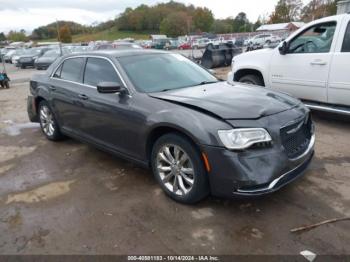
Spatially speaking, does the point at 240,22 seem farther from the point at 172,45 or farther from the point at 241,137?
the point at 241,137

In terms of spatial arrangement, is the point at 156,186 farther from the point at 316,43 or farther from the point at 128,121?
the point at 316,43

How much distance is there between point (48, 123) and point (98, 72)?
1960mm

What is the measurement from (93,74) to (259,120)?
253 centimetres

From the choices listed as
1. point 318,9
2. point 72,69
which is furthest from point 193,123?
point 318,9

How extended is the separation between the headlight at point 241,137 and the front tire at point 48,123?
3.60 meters

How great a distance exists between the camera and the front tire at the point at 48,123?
18.3 ft

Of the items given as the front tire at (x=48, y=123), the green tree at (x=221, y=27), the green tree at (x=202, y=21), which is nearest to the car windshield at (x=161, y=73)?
the front tire at (x=48, y=123)

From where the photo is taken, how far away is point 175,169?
343 centimetres

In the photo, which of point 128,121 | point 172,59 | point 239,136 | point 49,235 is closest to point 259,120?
point 239,136

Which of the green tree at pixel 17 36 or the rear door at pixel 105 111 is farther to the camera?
the green tree at pixel 17 36

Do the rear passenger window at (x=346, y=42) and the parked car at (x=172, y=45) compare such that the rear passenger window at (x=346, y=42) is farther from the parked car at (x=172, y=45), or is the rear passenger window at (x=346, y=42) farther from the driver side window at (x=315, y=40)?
the parked car at (x=172, y=45)

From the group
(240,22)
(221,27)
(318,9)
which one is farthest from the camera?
(240,22)

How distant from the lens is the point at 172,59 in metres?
4.64

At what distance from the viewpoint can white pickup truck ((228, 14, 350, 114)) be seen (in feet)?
17.7
